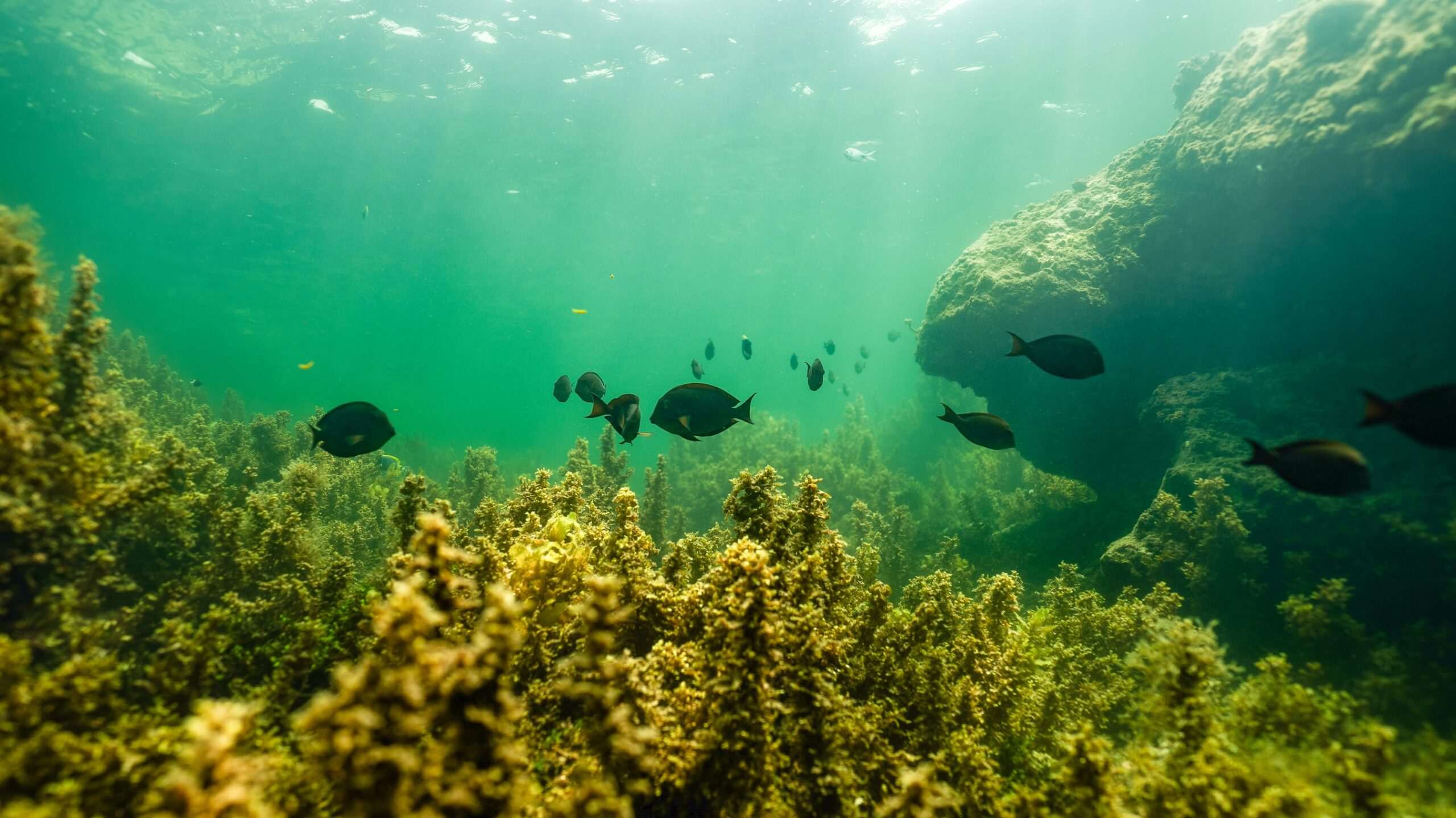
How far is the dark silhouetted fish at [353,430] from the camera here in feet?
14.1

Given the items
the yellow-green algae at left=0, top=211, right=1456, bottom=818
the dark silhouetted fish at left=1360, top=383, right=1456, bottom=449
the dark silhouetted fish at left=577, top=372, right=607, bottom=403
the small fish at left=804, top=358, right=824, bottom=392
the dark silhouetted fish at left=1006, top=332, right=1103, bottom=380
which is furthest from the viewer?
the small fish at left=804, top=358, right=824, bottom=392

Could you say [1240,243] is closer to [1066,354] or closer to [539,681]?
[1066,354]

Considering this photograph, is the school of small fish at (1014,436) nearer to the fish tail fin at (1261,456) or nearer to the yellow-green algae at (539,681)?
the fish tail fin at (1261,456)

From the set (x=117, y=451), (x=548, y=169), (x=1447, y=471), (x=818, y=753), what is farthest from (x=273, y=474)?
(x=548, y=169)

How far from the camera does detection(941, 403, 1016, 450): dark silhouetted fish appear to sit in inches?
167

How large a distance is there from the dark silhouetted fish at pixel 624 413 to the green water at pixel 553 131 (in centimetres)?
449

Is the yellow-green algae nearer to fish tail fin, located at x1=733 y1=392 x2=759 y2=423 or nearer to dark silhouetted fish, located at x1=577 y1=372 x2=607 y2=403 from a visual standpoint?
fish tail fin, located at x1=733 y1=392 x2=759 y2=423

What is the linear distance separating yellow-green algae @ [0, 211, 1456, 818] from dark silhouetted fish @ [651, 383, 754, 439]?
576 mm

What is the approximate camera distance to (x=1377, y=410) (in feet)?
8.43

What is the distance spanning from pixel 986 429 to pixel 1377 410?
208 cm

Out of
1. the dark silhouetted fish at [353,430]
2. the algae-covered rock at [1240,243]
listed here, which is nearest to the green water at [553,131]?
the dark silhouetted fish at [353,430]

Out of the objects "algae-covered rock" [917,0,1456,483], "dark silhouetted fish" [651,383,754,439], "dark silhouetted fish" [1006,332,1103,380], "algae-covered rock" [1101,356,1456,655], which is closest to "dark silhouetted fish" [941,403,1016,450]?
"dark silhouetted fish" [1006,332,1103,380]

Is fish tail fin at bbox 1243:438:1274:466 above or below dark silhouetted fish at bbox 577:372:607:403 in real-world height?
below

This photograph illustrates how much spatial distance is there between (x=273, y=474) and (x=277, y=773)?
1061cm
